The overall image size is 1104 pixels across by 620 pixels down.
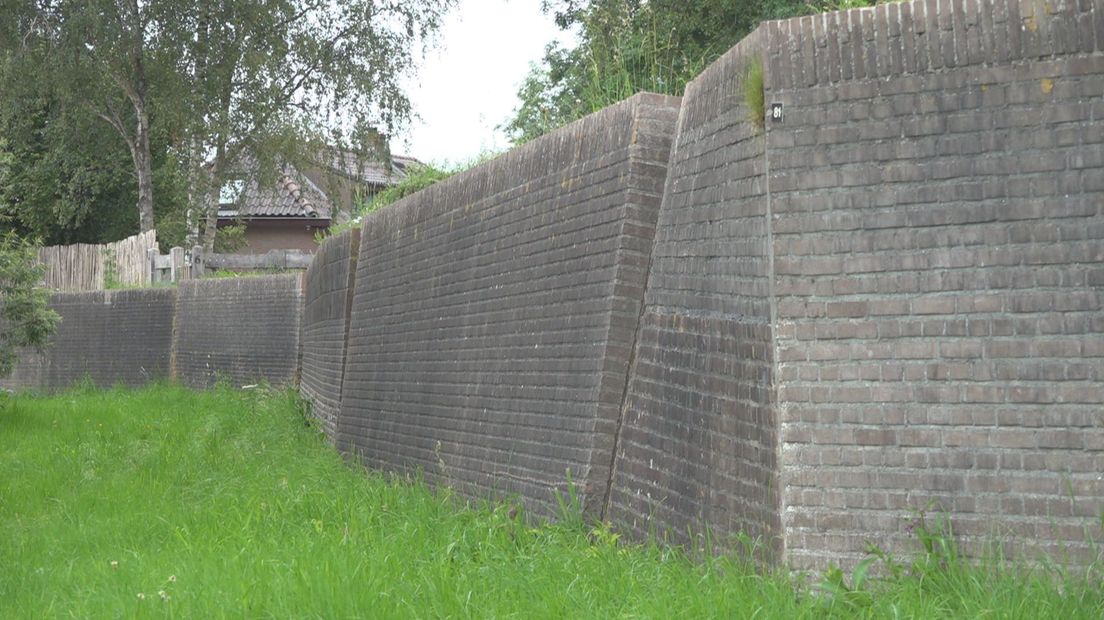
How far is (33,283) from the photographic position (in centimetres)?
1809

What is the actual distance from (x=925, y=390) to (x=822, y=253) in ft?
2.16

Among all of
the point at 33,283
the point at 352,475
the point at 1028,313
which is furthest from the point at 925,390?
the point at 33,283

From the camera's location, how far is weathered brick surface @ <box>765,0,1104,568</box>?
16.4 ft

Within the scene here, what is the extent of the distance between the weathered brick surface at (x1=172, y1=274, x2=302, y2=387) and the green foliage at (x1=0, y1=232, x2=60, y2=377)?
3151 millimetres

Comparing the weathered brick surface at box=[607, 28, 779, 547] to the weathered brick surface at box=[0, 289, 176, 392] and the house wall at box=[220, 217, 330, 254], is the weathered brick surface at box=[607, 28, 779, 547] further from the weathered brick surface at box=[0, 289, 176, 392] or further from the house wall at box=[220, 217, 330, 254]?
the house wall at box=[220, 217, 330, 254]

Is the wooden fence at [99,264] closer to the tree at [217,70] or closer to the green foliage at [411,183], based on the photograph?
the tree at [217,70]

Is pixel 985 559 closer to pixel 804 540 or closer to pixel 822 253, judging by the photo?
pixel 804 540

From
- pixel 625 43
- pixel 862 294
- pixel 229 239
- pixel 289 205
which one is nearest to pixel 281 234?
pixel 289 205

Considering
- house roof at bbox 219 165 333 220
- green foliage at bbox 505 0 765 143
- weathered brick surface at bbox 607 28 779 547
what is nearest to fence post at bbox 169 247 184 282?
green foliage at bbox 505 0 765 143

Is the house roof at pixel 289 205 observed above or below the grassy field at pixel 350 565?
above

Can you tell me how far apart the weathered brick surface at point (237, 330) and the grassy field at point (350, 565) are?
8017 millimetres

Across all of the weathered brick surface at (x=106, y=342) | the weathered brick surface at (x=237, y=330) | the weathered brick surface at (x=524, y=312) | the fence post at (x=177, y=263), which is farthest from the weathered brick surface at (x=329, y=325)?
the fence post at (x=177, y=263)

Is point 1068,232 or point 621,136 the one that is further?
point 621,136

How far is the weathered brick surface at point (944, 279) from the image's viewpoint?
4988 mm
